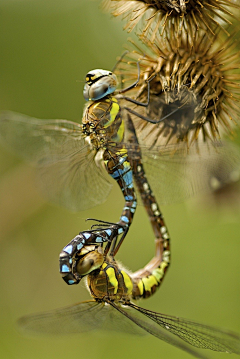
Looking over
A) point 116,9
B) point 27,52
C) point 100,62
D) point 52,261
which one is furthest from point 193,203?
point 27,52

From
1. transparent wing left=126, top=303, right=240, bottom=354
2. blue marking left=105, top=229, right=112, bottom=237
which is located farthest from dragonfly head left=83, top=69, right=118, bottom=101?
transparent wing left=126, top=303, right=240, bottom=354

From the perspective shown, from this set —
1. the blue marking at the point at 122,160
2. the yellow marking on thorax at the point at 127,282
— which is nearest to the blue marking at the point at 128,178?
the blue marking at the point at 122,160

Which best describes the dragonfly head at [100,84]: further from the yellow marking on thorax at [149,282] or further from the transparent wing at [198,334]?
the transparent wing at [198,334]

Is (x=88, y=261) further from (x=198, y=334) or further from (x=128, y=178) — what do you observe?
(x=198, y=334)

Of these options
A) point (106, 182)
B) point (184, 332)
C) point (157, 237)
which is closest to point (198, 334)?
point (184, 332)

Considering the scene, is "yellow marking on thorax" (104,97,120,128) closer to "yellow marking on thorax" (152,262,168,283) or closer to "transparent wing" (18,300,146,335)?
"yellow marking on thorax" (152,262,168,283)

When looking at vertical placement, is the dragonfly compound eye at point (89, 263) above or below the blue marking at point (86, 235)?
below

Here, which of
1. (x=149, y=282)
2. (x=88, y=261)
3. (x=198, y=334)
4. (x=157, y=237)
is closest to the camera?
(x=198, y=334)
